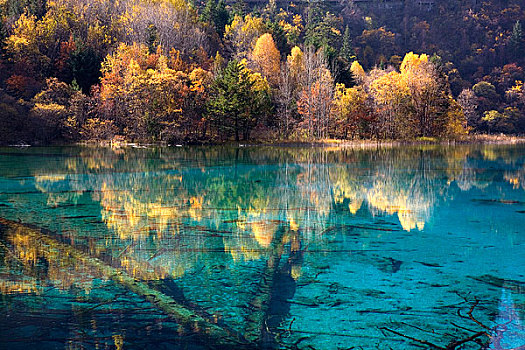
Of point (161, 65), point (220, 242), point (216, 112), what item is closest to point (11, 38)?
point (161, 65)

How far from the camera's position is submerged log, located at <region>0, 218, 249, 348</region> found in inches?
201

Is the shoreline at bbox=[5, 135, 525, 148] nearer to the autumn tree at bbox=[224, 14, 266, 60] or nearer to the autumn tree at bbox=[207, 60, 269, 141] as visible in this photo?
the autumn tree at bbox=[207, 60, 269, 141]

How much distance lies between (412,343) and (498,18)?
147 meters

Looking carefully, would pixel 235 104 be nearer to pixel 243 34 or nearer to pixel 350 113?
pixel 350 113

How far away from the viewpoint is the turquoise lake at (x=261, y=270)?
17.2ft

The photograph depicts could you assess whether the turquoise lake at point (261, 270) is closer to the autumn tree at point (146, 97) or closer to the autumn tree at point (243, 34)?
the autumn tree at point (146, 97)

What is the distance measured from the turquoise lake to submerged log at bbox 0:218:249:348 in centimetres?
2

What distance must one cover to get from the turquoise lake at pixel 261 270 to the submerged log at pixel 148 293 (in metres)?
0.02

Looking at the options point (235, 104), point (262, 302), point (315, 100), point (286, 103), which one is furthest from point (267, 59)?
point (262, 302)

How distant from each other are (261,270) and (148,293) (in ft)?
5.87

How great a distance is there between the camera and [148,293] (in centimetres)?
638

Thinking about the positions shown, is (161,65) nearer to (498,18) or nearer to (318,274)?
(318,274)

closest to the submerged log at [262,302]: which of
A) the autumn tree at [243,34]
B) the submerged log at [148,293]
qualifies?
the submerged log at [148,293]

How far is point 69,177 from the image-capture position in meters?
20.2
